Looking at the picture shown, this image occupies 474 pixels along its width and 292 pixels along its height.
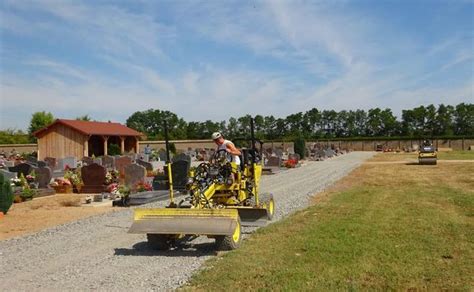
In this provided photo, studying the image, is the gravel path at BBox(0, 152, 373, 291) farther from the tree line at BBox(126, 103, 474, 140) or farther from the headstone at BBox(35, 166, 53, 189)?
the tree line at BBox(126, 103, 474, 140)

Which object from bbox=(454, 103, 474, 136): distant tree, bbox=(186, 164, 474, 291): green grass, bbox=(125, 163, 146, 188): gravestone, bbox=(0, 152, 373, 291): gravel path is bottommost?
bbox=(0, 152, 373, 291): gravel path

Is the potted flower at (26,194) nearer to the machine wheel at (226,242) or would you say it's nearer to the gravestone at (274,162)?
the machine wheel at (226,242)

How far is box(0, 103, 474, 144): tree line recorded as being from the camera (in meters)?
89.6

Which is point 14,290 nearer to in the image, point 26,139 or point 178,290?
point 178,290

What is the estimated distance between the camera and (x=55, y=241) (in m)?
8.70

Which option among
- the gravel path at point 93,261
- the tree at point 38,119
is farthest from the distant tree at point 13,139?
the gravel path at point 93,261

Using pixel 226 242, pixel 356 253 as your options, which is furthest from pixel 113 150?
pixel 356 253

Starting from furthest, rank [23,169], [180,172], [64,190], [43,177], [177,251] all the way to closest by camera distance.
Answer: [23,169] < [43,177] < [64,190] < [180,172] < [177,251]

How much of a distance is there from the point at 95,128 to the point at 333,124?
77228 millimetres

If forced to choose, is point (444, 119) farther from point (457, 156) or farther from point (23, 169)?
point (23, 169)

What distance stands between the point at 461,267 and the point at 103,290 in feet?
14.3

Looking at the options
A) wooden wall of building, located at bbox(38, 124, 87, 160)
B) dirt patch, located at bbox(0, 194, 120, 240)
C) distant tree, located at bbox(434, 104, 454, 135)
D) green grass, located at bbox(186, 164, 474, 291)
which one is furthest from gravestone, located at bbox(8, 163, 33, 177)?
distant tree, located at bbox(434, 104, 454, 135)

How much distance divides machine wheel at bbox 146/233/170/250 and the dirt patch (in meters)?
3.45

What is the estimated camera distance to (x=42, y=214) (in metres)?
12.4
